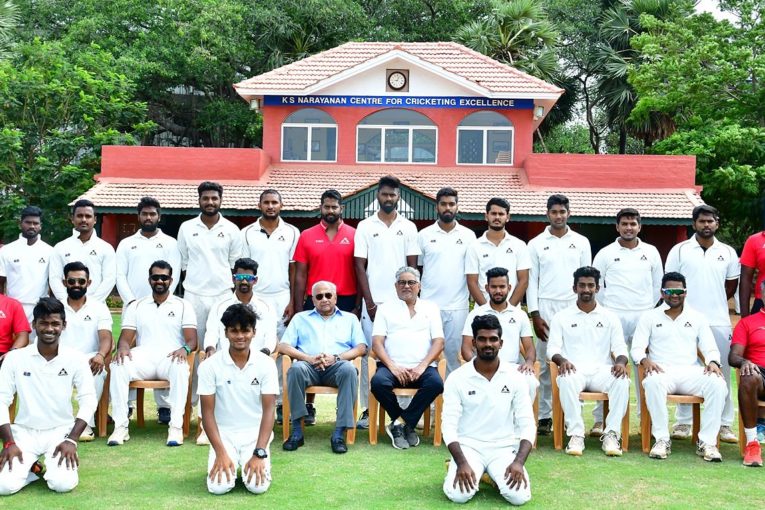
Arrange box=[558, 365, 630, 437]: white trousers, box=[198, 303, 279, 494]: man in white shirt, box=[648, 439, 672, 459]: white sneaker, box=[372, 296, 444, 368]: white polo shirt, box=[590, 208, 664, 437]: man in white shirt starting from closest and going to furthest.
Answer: box=[198, 303, 279, 494]: man in white shirt → box=[648, 439, 672, 459]: white sneaker → box=[558, 365, 630, 437]: white trousers → box=[372, 296, 444, 368]: white polo shirt → box=[590, 208, 664, 437]: man in white shirt

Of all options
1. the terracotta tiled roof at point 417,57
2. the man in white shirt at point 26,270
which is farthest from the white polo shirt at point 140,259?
the terracotta tiled roof at point 417,57

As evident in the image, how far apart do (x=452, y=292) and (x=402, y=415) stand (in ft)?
4.62

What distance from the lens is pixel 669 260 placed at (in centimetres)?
820

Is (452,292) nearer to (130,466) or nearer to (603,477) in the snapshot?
(603,477)

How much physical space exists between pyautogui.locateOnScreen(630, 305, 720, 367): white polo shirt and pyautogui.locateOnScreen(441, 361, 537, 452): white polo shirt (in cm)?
184

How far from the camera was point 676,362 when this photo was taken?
24.7ft

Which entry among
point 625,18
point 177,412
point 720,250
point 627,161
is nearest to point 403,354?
point 177,412

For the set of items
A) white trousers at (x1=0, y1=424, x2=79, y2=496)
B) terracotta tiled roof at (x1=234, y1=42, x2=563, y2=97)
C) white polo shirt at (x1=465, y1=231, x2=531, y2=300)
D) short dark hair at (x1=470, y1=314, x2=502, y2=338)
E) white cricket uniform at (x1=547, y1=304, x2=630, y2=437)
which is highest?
terracotta tiled roof at (x1=234, y1=42, x2=563, y2=97)

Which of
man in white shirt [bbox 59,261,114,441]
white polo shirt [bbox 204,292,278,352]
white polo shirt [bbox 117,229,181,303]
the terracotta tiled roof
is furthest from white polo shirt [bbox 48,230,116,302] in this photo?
the terracotta tiled roof

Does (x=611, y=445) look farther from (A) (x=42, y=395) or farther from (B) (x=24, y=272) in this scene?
(B) (x=24, y=272)

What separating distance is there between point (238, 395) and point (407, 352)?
184cm

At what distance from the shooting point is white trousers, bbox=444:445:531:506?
5.70m

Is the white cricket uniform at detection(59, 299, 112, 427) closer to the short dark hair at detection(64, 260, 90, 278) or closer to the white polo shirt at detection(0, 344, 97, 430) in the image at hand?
the short dark hair at detection(64, 260, 90, 278)

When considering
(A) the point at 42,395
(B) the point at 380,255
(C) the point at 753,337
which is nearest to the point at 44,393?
(A) the point at 42,395
